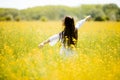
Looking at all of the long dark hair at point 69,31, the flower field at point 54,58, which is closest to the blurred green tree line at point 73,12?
the flower field at point 54,58

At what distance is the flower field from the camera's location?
471 cm

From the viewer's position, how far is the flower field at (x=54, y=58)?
471cm

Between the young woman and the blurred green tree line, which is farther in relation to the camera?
the blurred green tree line

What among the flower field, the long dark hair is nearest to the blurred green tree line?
the flower field

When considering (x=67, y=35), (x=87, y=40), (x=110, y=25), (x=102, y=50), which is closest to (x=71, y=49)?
(x=67, y=35)

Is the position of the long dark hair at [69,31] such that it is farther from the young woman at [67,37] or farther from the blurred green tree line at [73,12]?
the blurred green tree line at [73,12]

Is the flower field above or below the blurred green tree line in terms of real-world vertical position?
below

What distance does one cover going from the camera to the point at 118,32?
7496 millimetres

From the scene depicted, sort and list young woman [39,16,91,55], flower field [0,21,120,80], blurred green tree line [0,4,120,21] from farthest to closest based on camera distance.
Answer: blurred green tree line [0,4,120,21] → young woman [39,16,91,55] → flower field [0,21,120,80]

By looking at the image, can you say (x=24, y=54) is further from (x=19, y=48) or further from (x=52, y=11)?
(x=52, y=11)

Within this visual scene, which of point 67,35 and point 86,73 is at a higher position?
point 67,35

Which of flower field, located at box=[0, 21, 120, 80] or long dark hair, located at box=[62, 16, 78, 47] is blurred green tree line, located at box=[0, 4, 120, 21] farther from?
long dark hair, located at box=[62, 16, 78, 47]

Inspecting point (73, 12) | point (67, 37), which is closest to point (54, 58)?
point (67, 37)

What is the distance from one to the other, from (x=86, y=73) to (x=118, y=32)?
296 centimetres
